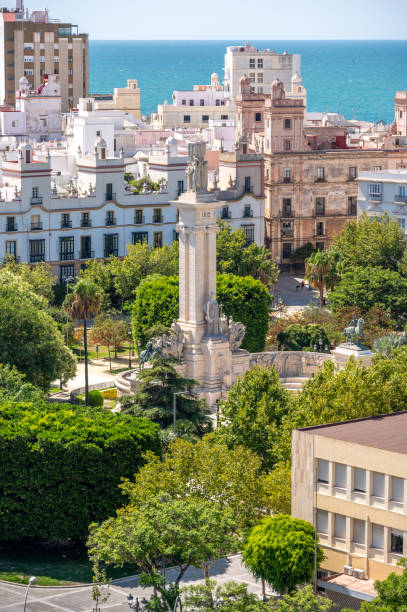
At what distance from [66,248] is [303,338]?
30.4 metres

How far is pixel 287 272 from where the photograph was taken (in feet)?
429

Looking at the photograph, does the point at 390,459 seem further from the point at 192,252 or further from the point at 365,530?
the point at 192,252

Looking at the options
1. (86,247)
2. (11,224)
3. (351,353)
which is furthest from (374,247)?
(351,353)

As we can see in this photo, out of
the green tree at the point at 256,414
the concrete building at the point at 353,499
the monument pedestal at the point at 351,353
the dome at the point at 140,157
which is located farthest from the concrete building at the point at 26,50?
the concrete building at the point at 353,499

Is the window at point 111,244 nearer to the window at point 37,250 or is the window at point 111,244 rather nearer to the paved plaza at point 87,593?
the window at point 37,250

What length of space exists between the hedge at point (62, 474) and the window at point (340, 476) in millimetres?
12498

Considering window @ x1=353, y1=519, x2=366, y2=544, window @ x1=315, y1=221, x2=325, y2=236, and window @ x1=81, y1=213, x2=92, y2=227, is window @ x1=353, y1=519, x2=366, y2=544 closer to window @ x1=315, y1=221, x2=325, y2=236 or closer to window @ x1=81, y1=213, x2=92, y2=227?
window @ x1=81, y1=213, x2=92, y2=227

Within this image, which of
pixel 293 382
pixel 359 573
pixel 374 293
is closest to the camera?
pixel 359 573

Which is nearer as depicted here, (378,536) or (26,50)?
(378,536)

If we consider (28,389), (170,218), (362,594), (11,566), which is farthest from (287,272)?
(362,594)

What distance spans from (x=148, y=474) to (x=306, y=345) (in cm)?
3505

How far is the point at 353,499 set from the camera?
5203 centimetres

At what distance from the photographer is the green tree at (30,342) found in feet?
268

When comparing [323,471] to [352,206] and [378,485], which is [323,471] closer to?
[378,485]
